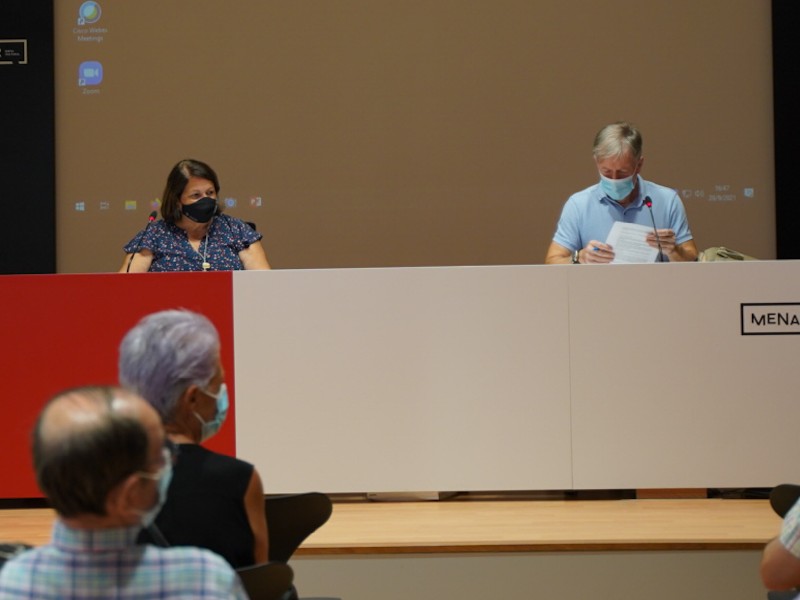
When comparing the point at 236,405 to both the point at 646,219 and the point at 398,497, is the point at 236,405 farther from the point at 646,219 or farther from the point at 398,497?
the point at 646,219

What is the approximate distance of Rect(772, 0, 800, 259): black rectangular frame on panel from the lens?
19.8 feet

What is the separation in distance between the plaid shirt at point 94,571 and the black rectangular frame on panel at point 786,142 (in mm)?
5223

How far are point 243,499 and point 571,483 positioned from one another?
199 cm

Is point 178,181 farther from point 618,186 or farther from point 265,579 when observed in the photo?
point 265,579

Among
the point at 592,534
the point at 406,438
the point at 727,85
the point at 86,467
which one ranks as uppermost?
the point at 727,85

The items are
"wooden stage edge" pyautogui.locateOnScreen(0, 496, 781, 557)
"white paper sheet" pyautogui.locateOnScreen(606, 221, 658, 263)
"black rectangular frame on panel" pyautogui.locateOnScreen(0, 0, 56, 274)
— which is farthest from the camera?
"black rectangular frame on panel" pyautogui.locateOnScreen(0, 0, 56, 274)

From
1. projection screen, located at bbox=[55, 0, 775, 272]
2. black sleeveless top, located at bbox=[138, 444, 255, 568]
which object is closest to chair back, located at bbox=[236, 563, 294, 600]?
black sleeveless top, located at bbox=[138, 444, 255, 568]

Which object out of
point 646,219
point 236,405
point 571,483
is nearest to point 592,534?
point 571,483

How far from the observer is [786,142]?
19.9 feet

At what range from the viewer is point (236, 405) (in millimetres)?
3752

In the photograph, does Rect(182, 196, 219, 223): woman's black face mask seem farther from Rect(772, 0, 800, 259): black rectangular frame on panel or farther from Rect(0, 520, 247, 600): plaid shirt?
Rect(772, 0, 800, 259): black rectangular frame on panel

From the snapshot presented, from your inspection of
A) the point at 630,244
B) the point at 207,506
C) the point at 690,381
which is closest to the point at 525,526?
the point at 690,381

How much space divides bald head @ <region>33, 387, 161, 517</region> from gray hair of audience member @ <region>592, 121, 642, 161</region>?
3.16 metres

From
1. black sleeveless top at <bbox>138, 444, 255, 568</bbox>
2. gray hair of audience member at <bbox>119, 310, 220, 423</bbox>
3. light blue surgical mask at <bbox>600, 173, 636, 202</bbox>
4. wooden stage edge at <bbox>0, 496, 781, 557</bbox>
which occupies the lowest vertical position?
wooden stage edge at <bbox>0, 496, 781, 557</bbox>
